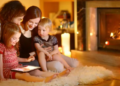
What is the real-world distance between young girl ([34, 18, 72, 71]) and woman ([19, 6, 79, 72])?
0.06 metres

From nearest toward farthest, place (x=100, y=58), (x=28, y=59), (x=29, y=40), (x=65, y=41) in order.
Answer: (x=28, y=59) < (x=29, y=40) < (x=100, y=58) < (x=65, y=41)

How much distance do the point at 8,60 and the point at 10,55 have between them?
5cm

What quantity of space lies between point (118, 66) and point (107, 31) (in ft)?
2.15

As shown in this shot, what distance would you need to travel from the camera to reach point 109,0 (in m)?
2.78

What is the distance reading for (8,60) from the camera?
6.06 ft

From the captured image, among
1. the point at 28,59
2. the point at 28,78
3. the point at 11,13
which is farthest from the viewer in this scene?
the point at 28,59

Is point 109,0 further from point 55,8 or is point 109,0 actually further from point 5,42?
point 55,8

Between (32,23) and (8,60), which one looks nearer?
(8,60)

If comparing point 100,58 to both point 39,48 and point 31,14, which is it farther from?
point 31,14

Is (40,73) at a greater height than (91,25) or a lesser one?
lesser

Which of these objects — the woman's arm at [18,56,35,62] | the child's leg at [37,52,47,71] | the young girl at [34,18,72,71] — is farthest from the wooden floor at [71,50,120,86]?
the woman's arm at [18,56,35,62]

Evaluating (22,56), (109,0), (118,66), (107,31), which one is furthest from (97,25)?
(22,56)

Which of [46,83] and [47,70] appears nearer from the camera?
[46,83]

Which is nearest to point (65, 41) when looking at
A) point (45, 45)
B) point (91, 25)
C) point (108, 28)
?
point (91, 25)
